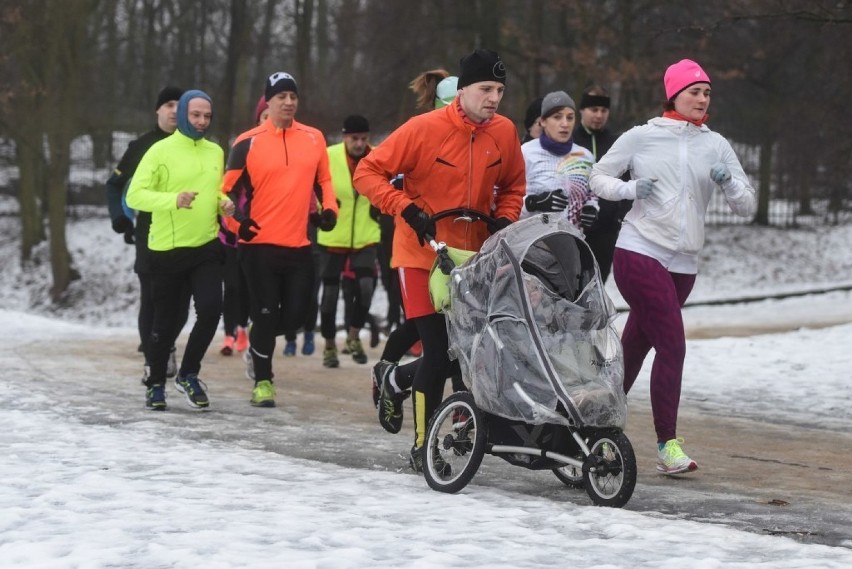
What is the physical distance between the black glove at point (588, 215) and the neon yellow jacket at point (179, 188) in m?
2.32

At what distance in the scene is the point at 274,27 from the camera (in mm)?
41344

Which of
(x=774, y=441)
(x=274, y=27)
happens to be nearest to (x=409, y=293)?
(x=774, y=441)

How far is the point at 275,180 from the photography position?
33.1 ft

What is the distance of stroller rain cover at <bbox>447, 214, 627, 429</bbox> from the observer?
6.52 meters

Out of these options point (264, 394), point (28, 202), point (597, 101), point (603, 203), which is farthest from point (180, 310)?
point (28, 202)

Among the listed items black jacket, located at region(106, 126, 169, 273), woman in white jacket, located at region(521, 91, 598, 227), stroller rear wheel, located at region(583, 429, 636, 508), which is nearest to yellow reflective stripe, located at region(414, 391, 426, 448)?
stroller rear wheel, located at region(583, 429, 636, 508)

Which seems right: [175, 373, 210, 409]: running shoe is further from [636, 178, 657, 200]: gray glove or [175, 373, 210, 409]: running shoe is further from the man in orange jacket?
[636, 178, 657, 200]: gray glove

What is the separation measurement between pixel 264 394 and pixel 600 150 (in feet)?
9.42

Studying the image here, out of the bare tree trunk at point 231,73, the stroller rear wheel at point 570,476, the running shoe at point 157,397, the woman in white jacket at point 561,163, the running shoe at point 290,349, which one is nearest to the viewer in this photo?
the stroller rear wheel at point 570,476

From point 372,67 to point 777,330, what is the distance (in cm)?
1643

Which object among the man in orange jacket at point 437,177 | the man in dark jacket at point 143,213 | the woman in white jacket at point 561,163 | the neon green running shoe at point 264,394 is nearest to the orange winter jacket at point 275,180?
the man in dark jacket at point 143,213

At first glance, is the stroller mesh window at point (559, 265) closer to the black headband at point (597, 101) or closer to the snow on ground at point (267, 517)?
the snow on ground at point (267, 517)

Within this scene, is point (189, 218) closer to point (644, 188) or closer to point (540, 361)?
point (644, 188)

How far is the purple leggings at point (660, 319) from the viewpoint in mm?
7723
